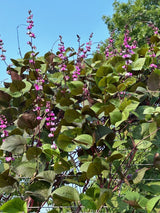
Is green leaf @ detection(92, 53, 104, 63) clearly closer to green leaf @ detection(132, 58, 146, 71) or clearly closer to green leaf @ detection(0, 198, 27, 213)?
green leaf @ detection(132, 58, 146, 71)

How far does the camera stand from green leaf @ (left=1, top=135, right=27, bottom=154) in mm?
1519

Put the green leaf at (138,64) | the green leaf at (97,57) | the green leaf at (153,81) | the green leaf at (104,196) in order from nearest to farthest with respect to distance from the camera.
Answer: the green leaf at (104,196) → the green leaf at (153,81) → the green leaf at (138,64) → the green leaf at (97,57)

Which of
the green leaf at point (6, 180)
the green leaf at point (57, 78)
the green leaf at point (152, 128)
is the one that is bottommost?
the green leaf at point (6, 180)

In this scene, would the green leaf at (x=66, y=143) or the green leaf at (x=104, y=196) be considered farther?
the green leaf at (x=66, y=143)

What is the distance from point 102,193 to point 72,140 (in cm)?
31

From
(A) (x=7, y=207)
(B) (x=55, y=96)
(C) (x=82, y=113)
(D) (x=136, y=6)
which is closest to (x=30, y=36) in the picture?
(B) (x=55, y=96)

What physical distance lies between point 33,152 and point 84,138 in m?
0.30

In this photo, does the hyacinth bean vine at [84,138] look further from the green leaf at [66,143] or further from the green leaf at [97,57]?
the green leaf at [97,57]

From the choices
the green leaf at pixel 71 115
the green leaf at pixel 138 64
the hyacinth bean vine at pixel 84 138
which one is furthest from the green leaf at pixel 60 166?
the green leaf at pixel 138 64

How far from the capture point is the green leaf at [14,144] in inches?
59.8

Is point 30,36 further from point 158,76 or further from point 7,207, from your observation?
point 7,207

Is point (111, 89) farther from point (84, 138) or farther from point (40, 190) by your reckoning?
point (40, 190)

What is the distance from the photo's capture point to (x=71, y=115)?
144 centimetres

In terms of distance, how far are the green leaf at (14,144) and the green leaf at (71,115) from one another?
0.97ft
